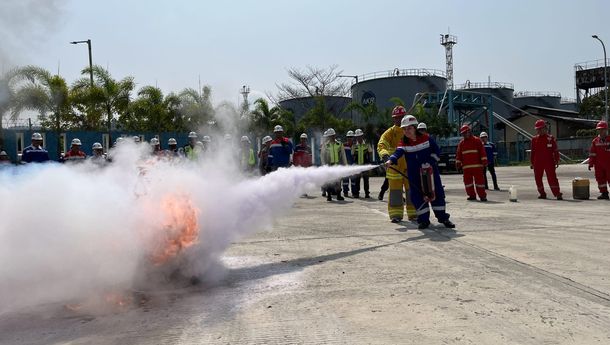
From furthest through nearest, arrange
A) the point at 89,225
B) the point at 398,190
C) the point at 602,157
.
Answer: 1. the point at 602,157
2. the point at 398,190
3. the point at 89,225

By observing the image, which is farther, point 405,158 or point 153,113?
point 153,113

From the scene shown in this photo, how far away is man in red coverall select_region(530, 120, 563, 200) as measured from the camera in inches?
528

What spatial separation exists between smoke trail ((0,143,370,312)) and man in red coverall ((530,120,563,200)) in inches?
422

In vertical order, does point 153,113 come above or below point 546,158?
above

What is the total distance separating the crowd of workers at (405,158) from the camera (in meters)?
8.62

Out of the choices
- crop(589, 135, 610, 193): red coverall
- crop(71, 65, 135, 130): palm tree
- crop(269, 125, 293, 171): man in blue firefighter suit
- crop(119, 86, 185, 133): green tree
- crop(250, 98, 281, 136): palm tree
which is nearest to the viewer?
crop(589, 135, 610, 193): red coverall

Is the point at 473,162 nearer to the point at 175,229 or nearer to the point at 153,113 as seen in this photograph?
the point at 175,229

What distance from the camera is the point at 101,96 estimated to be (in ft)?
94.7

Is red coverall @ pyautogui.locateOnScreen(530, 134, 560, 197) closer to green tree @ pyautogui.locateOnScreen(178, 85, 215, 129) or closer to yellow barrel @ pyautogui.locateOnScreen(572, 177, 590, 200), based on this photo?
yellow barrel @ pyautogui.locateOnScreen(572, 177, 590, 200)

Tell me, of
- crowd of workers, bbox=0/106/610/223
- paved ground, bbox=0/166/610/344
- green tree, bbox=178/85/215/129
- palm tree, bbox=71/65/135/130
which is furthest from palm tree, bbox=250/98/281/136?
paved ground, bbox=0/166/610/344

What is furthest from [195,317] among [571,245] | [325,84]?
[325,84]

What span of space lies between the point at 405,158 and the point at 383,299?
15.4 feet

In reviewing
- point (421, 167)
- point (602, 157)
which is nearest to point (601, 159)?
point (602, 157)

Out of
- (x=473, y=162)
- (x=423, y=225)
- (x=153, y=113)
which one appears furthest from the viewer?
(x=153, y=113)
